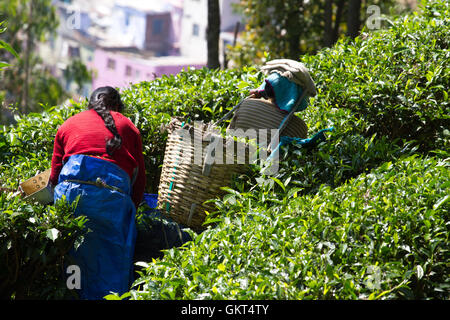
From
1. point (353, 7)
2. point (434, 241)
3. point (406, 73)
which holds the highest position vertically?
point (353, 7)

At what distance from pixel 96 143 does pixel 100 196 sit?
15.3 inches

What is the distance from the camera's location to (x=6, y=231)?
3381 mm

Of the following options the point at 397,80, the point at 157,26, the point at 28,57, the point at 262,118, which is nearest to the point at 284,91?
the point at 262,118

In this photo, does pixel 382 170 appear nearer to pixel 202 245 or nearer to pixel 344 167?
pixel 344 167

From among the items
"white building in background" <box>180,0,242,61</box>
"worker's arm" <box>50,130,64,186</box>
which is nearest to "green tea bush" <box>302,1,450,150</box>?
"worker's arm" <box>50,130,64,186</box>

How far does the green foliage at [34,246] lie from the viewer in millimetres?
3408

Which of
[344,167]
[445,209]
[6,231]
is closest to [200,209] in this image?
[344,167]

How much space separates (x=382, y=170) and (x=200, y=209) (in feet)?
3.93

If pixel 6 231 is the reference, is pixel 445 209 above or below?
above

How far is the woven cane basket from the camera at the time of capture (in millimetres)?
3930

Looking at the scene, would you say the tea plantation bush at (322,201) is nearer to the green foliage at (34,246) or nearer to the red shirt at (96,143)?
the green foliage at (34,246)

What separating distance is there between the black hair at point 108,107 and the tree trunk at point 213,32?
4.09 m

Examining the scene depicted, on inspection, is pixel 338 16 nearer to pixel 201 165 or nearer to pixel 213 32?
pixel 213 32
